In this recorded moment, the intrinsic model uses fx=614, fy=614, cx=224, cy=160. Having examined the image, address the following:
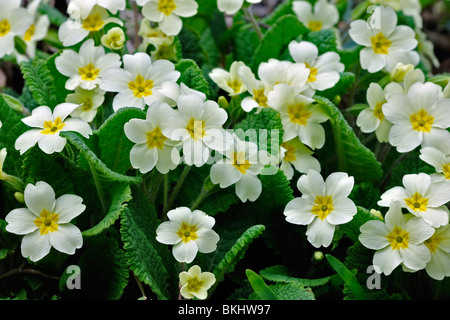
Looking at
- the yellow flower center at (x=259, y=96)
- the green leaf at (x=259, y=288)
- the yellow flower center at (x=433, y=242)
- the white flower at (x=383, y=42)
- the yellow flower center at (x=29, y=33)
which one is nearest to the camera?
the green leaf at (x=259, y=288)

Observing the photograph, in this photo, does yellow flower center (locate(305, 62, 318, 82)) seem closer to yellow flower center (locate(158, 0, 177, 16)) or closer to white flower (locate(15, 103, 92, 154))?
yellow flower center (locate(158, 0, 177, 16))

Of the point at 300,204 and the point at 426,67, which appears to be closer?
the point at 300,204

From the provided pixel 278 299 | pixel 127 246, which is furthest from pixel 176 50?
pixel 278 299

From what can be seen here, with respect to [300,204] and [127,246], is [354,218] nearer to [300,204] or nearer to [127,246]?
[300,204]

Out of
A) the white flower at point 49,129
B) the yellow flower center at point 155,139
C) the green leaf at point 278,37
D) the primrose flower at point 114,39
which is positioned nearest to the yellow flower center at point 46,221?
the white flower at point 49,129

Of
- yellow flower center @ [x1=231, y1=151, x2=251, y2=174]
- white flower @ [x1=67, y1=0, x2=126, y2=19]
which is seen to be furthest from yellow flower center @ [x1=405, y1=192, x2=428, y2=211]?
white flower @ [x1=67, y1=0, x2=126, y2=19]

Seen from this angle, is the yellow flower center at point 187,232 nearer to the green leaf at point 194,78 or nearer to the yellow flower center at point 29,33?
the green leaf at point 194,78

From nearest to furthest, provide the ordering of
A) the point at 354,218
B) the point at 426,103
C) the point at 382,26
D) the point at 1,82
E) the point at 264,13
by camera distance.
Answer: the point at 354,218, the point at 426,103, the point at 382,26, the point at 1,82, the point at 264,13
